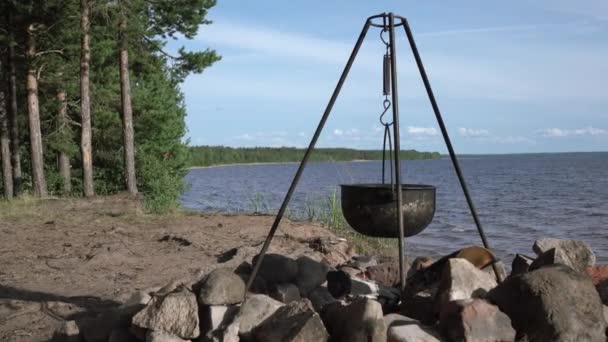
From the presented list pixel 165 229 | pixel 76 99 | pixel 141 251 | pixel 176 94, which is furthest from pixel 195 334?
pixel 176 94

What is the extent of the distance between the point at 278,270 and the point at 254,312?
97 centimetres

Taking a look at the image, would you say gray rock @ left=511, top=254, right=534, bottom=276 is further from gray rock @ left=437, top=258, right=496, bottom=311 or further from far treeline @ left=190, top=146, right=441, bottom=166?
far treeline @ left=190, top=146, right=441, bottom=166

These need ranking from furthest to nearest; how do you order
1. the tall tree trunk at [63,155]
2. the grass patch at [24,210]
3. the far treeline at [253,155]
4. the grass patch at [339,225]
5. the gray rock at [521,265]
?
the far treeline at [253,155] → the tall tree trunk at [63,155] → the grass patch at [24,210] → the grass patch at [339,225] → the gray rock at [521,265]

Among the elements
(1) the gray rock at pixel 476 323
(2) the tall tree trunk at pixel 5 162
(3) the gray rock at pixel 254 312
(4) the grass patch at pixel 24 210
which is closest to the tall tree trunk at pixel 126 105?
(4) the grass patch at pixel 24 210

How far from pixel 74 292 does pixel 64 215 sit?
667 centimetres

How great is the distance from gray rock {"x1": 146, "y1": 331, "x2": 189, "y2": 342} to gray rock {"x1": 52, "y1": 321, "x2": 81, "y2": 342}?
2.61 feet

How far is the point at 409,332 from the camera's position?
4.12 m

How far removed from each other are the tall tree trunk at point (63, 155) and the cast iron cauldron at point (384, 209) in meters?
15.7

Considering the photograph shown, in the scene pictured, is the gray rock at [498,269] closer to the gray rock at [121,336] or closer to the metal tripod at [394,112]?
the metal tripod at [394,112]

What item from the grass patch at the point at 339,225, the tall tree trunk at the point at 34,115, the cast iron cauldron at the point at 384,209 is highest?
the tall tree trunk at the point at 34,115

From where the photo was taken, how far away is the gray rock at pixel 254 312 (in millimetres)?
4308

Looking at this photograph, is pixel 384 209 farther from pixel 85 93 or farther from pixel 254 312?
pixel 85 93

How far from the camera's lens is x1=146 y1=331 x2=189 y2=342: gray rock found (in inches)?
165

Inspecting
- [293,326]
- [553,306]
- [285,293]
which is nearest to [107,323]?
[285,293]
